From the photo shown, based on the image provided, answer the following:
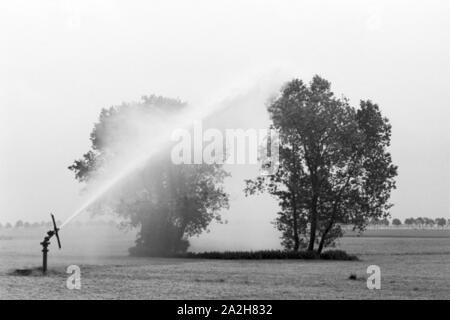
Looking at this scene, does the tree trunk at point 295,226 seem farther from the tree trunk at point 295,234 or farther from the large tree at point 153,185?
the large tree at point 153,185

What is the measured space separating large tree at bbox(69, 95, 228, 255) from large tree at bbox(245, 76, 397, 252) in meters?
6.68

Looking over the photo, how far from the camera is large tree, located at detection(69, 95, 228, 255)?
7169 centimetres

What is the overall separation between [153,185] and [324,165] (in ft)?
61.5

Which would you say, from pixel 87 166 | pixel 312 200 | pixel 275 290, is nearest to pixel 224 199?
pixel 312 200

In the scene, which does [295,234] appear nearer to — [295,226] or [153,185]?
[295,226]

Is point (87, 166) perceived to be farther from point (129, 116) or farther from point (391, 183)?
point (391, 183)

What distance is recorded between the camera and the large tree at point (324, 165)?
7006 cm

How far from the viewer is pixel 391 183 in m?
71.0

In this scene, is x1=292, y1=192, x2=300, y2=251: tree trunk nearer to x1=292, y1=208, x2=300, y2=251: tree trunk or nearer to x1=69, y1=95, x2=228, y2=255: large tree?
x1=292, y1=208, x2=300, y2=251: tree trunk

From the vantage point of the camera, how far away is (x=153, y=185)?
7269cm

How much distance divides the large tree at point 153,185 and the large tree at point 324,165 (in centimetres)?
668

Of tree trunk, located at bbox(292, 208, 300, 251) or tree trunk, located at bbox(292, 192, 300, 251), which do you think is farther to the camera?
tree trunk, located at bbox(292, 208, 300, 251)

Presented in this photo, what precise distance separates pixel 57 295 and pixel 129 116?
47.1 metres
